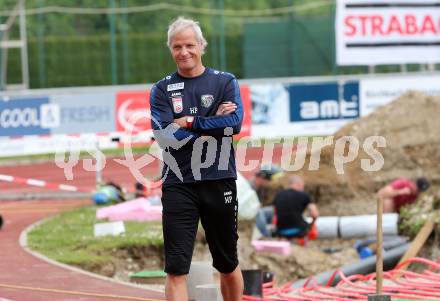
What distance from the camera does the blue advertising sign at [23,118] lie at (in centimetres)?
2719

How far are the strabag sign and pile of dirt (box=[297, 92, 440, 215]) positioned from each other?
151 inches

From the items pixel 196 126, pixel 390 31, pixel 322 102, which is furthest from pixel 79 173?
pixel 196 126

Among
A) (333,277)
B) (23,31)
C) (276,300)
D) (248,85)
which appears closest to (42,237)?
(333,277)

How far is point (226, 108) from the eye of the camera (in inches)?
313

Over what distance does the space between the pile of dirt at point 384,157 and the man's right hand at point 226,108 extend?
12743 mm

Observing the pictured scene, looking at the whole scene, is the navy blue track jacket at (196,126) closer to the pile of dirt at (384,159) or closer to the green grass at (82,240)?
the green grass at (82,240)

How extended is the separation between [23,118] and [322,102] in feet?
23.3

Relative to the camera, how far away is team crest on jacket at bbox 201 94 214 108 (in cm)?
793

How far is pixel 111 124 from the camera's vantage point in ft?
92.6

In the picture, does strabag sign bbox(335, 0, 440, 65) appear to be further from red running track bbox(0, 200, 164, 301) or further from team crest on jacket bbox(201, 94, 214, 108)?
team crest on jacket bbox(201, 94, 214, 108)

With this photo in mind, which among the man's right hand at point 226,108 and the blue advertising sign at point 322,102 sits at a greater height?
the man's right hand at point 226,108

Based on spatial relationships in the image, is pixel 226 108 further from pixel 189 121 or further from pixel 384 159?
pixel 384 159

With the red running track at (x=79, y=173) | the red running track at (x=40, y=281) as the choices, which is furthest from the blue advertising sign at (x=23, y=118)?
the red running track at (x=40, y=281)

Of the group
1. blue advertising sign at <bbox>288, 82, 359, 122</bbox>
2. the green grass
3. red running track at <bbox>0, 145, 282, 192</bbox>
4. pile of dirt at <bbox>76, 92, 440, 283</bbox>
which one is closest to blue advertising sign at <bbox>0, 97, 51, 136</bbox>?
red running track at <bbox>0, 145, 282, 192</bbox>
